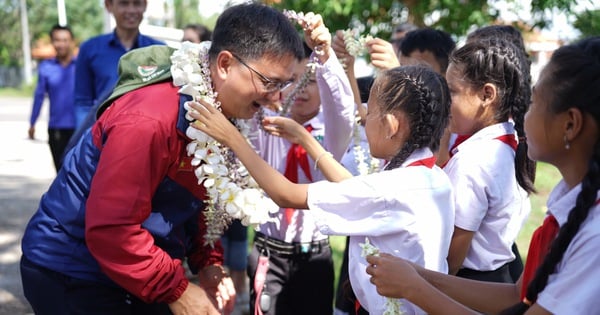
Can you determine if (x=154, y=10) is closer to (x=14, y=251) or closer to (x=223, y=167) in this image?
(x=14, y=251)

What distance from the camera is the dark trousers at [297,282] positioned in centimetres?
376

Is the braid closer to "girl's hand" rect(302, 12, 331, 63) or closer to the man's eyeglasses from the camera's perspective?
the man's eyeglasses

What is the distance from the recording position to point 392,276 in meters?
2.03

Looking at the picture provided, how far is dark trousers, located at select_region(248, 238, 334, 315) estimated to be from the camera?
3.76 meters

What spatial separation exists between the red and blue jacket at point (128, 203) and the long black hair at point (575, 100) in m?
1.31

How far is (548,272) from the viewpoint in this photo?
1771mm

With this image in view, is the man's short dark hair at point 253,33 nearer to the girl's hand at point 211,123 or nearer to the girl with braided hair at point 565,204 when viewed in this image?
the girl's hand at point 211,123

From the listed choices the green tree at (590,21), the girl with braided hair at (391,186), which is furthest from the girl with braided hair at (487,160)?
the green tree at (590,21)

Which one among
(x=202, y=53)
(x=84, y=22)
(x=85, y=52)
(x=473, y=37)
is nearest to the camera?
(x=202, y=53)

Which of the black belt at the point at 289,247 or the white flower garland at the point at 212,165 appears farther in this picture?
the black belt at the point at 289,247

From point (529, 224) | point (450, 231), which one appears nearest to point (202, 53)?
point (450, 231)

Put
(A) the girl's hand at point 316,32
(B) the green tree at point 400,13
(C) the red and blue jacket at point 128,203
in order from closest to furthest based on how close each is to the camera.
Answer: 1. (C) the red and blue jacket at point 128,203
2. (A) the girl's hand at point 316,32
3. (B) the green tree at point 400,13

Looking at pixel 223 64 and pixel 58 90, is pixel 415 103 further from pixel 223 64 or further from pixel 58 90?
pixel 58 90

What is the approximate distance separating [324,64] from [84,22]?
205ft
